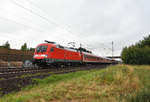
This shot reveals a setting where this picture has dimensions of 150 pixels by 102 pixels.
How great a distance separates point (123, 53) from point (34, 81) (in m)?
27.8

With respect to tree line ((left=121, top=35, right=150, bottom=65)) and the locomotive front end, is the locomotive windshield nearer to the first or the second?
the locomotive front end

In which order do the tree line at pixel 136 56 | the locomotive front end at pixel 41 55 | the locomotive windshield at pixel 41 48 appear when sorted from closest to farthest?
the locomotive front end at pixel 41 55
the locomotive windshield at pixel 41 48
the tree line at pixel 136 56

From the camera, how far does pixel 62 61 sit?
16594 mm

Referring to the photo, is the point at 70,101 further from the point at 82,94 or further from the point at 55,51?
the point at 55,51

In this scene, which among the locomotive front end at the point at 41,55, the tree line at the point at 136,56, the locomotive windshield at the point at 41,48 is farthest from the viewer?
the tree line at the point at 136,56

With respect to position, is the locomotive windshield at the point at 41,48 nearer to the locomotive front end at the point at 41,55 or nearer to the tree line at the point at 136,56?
the locomotive front end at the point at 41,55

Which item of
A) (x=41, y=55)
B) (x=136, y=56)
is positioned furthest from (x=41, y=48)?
(x=136, y=56)

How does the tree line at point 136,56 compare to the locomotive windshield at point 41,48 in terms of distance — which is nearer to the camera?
the locomotive windshield at point 41,48

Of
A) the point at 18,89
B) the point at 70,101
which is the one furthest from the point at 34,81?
the point at 70,101

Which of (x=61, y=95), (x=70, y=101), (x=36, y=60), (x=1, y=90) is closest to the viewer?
(x=70, y=101)

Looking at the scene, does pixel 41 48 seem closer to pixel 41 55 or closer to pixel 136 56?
pixel 41 55

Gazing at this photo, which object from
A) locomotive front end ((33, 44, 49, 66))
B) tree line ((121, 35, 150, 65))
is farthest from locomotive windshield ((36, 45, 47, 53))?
tree line ((121, 35, 150, 65))

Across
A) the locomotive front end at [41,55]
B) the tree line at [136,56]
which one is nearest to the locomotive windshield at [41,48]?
the locomotive front end at [41,55]

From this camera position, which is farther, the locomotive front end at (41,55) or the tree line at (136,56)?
the tree line at (136,56)
